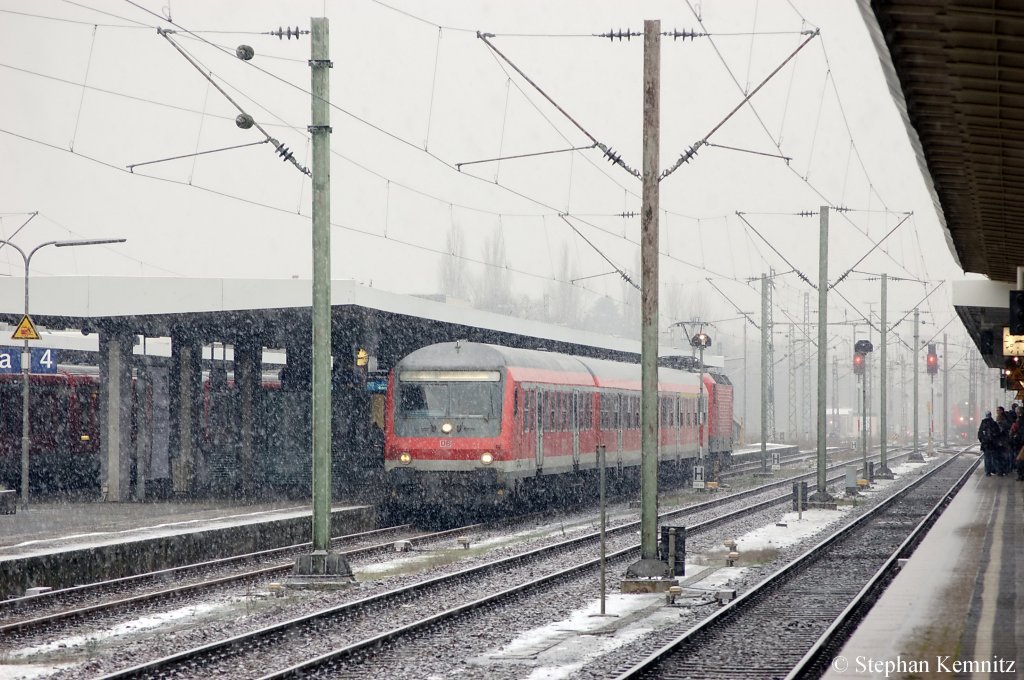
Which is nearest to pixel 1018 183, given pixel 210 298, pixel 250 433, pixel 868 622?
pixel 868 622

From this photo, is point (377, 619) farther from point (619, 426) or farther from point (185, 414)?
Answer: point (185, 414)

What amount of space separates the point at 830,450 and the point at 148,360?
46641 millimetres

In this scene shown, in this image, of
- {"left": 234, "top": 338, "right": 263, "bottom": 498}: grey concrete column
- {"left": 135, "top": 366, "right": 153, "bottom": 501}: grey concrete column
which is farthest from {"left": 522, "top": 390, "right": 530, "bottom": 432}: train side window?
{"left": 135, "top": 366, "right": 153, "bottom": 501}: grey concrete column

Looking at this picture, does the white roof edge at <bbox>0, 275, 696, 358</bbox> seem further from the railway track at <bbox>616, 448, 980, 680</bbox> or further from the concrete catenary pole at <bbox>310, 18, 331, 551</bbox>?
the railway track at <bbox>616, 448, 980, 680</bbox>

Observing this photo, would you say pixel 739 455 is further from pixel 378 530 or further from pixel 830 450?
pixel 378 530

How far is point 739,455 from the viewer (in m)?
60.3

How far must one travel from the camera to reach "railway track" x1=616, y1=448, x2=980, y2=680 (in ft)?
38.2

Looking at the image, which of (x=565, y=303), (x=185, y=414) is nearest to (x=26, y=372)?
(x=185, y=414)

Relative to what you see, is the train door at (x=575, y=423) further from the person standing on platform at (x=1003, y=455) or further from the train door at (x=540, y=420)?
the person standing on platform at (x=1003, y=455)

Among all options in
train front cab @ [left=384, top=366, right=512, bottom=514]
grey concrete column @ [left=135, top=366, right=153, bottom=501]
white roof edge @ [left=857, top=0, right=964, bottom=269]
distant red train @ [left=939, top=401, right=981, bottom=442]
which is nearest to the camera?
white roof edge @ [left=857, top=0, right=964, bottom=269]

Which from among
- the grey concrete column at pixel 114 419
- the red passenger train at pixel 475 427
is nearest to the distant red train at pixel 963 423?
the red passenger train at pixel 475 427

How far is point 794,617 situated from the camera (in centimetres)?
1464

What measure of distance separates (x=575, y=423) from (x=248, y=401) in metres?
8.45

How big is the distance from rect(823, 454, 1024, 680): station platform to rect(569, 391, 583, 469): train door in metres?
10.1
